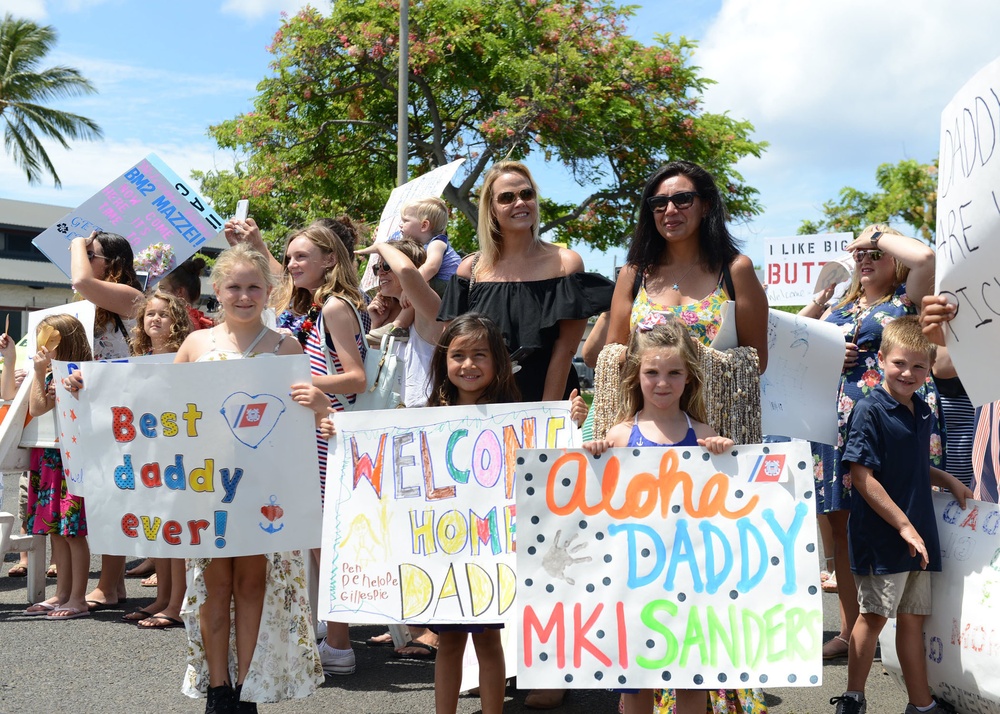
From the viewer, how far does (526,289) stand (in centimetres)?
402

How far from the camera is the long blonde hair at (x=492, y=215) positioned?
13.5 ft

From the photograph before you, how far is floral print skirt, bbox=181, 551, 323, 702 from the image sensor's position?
359cm

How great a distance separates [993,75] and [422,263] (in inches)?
119

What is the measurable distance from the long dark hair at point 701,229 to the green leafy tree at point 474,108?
1287cm

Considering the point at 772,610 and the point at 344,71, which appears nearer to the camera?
the point at 772,610

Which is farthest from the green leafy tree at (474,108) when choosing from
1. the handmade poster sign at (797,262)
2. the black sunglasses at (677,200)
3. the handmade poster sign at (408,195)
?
the black sunglasses at (677,200)

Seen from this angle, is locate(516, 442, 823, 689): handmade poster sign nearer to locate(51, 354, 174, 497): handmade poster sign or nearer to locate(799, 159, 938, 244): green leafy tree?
locate(51, 354, 174, 497): handmade poster sign

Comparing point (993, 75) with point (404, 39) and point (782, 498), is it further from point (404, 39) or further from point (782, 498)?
point (404, 39)

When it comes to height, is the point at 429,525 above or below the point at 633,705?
above

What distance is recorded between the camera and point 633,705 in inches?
121

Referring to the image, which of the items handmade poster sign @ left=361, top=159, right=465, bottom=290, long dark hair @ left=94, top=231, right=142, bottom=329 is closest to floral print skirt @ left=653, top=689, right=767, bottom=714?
handmade poster sign @ left=361, top=159, right=465, bottom=290

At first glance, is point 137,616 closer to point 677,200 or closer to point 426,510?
point 426,510

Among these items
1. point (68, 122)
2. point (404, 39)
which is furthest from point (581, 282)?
point (68, 122)

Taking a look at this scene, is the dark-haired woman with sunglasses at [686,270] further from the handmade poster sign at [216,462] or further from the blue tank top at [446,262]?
the blue tank top at [446,262]
